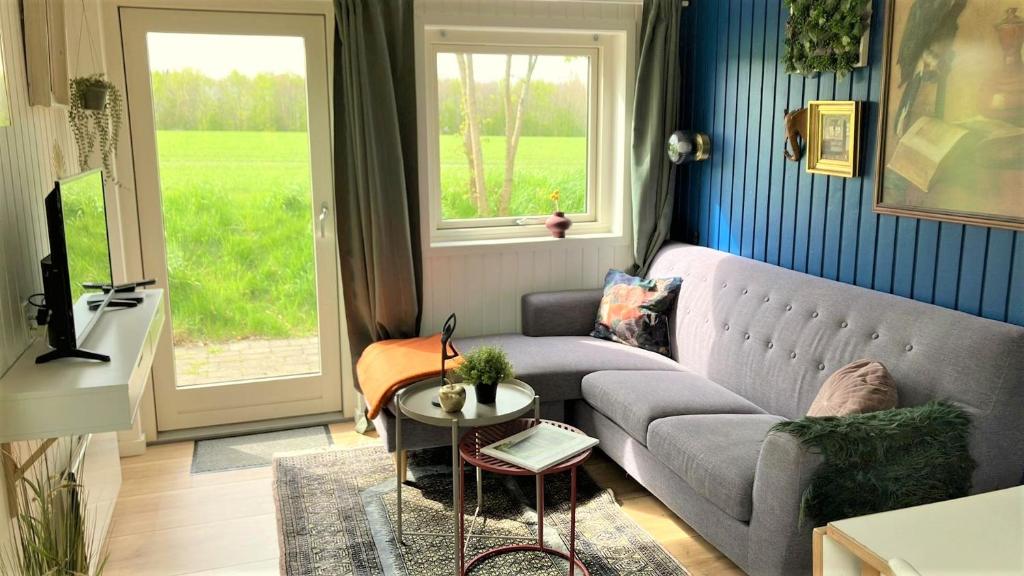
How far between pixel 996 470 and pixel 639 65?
8.57 feet

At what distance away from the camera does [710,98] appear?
4.15 meters

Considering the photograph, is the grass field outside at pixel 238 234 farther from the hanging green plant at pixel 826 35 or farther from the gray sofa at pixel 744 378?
the hanging green plant at pixel 826 35

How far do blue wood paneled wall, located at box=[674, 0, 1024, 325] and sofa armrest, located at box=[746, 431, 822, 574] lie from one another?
0.92 m

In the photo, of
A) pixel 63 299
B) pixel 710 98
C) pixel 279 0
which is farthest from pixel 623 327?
pixel 63 299

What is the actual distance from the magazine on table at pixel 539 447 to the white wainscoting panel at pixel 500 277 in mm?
1575

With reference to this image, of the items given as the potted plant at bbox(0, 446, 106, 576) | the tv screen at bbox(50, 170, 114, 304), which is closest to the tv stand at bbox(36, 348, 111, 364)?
the tv screen at bbox(50, 170, 114, 304)

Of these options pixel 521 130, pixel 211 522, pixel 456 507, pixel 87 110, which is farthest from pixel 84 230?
pixel 521 130

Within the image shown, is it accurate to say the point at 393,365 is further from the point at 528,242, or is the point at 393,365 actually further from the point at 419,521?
the point at 528,242

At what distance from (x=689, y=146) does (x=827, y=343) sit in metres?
1.46

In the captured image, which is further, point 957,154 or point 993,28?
point 957,154

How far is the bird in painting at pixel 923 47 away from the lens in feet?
9.08

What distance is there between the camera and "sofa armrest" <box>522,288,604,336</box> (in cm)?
420

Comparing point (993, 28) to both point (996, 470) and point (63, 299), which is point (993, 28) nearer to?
point (996, 470)

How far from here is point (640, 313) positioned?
4000 millimetres
